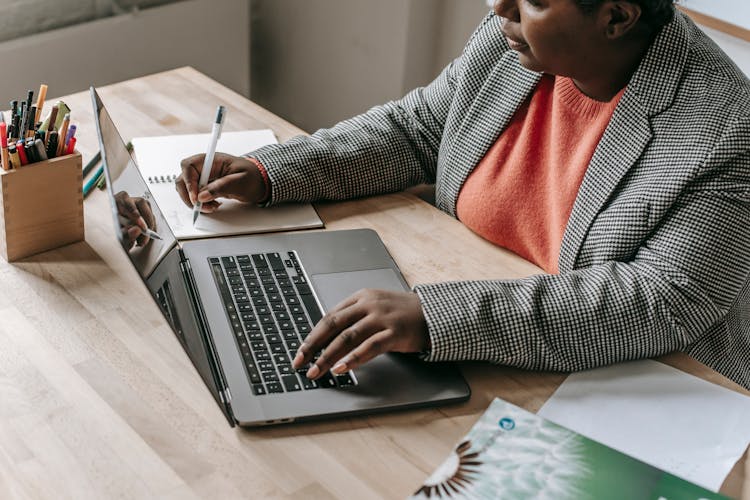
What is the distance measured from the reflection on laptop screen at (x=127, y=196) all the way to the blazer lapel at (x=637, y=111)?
0.58 m

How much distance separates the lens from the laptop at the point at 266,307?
101 centimetres

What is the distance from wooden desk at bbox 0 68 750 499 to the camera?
0.91m

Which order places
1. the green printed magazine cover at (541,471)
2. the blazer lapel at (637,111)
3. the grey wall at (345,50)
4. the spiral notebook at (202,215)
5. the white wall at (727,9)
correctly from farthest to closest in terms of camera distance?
1. the grey wall at (345,50)
2. the white wall at (727,9)
3. the spiral notebook at (202,215)
4. the blazer lapel at (637,111)
5. the green printed magazine cover at (541,471)

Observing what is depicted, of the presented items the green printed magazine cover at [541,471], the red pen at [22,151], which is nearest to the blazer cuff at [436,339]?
the green printed magazine cover at [541,471]

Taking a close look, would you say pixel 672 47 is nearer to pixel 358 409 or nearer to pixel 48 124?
pixel 358 409

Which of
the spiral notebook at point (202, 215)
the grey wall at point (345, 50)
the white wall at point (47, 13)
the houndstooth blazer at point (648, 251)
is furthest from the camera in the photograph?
the grey wall at point (345, 50)

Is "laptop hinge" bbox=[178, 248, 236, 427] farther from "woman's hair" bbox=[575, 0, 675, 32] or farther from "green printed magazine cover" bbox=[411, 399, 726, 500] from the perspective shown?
"woman's hair" bbox=[575, 0, 675, 32]

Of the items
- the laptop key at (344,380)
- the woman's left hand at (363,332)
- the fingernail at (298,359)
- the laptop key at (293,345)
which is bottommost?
the laptop key at (344,380)

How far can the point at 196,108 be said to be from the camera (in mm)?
1659

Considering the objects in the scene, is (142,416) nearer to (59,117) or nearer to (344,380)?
(344,380)

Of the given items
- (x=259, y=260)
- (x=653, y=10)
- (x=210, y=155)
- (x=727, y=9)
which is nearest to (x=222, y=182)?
(x=210, y=155)

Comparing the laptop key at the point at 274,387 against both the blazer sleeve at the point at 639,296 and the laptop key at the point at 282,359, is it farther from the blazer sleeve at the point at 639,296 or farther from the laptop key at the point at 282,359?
the blazer sleeve at the point at 639,296

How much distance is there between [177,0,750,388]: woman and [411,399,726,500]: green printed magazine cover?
5.2 inches

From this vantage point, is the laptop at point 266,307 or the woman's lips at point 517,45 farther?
the woman's lips at point 517,45
